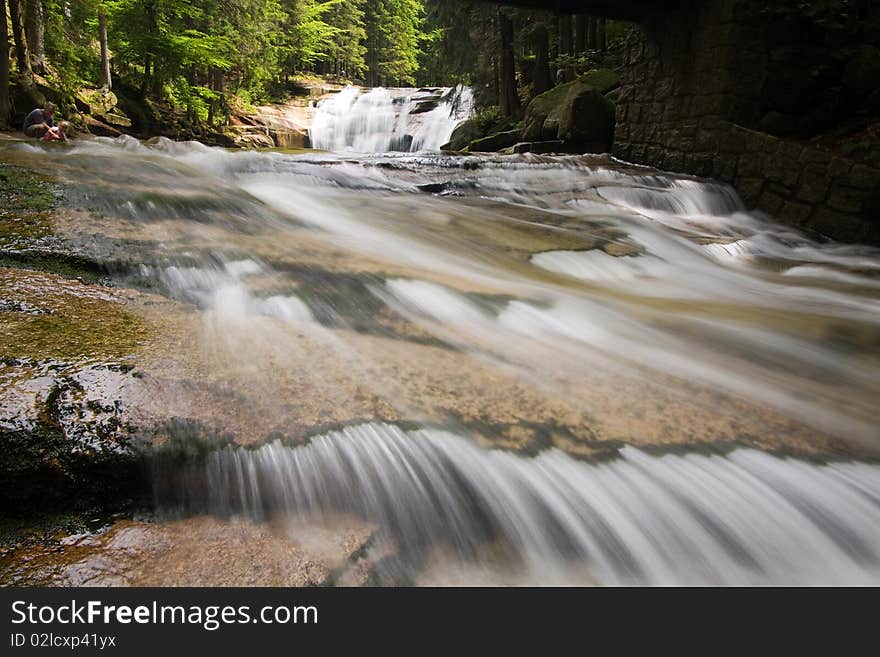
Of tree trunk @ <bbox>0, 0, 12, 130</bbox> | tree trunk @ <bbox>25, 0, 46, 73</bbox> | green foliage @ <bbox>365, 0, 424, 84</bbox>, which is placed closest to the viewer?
tree trunk @ <bbox>0, 0, 12, 130</bbox>

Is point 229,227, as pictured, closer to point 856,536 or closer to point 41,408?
point 41,408

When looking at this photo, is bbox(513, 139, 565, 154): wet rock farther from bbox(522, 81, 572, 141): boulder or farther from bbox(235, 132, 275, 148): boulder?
bbox(235, 132, 275, 148): boulder

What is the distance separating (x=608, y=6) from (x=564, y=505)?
354 inches

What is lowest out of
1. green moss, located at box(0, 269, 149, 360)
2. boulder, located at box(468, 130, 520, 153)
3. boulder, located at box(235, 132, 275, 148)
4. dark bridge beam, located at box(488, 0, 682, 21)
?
green moss, located at box(0, 269, 149, 360)

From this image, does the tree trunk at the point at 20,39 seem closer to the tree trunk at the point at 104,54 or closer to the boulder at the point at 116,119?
the boulder at the point at 116,119

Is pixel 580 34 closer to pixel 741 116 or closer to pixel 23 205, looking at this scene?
pixel 741 116

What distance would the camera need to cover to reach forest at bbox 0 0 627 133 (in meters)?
12.7

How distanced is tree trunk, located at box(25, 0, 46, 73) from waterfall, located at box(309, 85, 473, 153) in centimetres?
1020

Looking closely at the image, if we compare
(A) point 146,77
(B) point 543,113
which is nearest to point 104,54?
(A) point 146,77

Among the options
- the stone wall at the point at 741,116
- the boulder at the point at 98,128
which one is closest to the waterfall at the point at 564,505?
the stone wall at the point at 741,116

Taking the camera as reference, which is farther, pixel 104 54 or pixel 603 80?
pixel 104 54

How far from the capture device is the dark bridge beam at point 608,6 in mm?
7902

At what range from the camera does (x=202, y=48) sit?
15.1 metres

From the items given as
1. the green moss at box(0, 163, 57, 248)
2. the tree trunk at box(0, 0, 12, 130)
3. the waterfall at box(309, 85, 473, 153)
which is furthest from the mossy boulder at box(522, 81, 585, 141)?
the tree trunk at box(0, 0, 12, 130)
